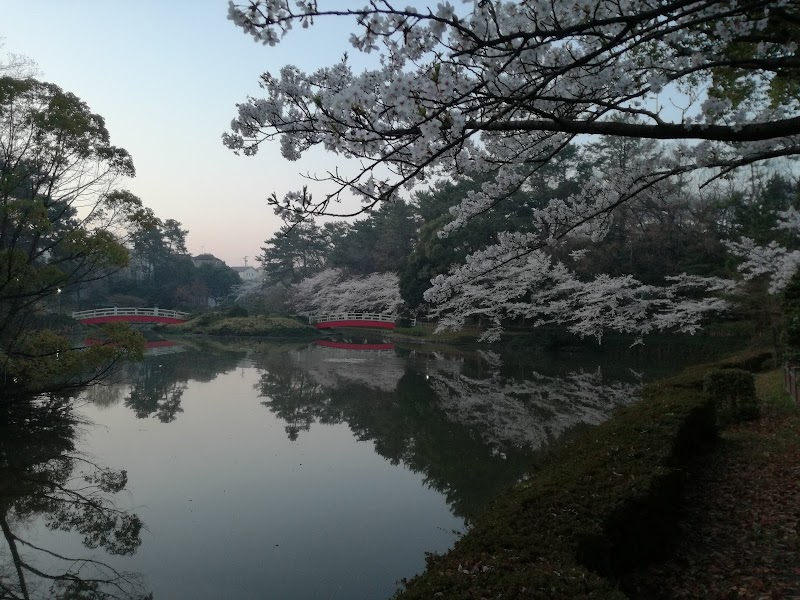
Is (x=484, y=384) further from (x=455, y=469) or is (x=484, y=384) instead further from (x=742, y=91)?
(x=742, y=91)

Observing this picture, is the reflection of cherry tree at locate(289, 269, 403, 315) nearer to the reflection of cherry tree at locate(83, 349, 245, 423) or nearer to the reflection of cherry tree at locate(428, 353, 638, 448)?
the reflection of cherry tree at locate(83, 349, 245, 423)

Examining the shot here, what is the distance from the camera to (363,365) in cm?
1739

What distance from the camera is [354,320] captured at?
98.7ft

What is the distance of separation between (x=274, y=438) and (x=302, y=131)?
5843mm

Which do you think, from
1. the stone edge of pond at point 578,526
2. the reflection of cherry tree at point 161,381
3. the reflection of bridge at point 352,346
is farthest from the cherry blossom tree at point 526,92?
the reflection of bridge at point 352,346

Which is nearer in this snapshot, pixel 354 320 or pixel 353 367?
pixel 353 367

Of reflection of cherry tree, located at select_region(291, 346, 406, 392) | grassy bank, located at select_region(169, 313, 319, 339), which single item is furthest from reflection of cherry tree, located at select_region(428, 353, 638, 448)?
grassy bank, located at select_region(169, 313, 319, 339)

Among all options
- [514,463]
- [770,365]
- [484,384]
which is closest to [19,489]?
[514,463]

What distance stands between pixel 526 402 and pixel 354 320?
1960 cm

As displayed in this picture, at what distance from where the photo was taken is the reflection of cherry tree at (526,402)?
28.7 ft

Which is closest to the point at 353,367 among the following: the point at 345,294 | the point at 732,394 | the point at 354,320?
the point at 732,394

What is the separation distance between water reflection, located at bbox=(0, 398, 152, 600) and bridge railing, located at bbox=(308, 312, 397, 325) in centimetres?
2120

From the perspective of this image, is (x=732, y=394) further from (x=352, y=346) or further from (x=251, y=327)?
(x=251, y=327)

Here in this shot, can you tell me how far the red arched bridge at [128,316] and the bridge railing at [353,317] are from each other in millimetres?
8056
